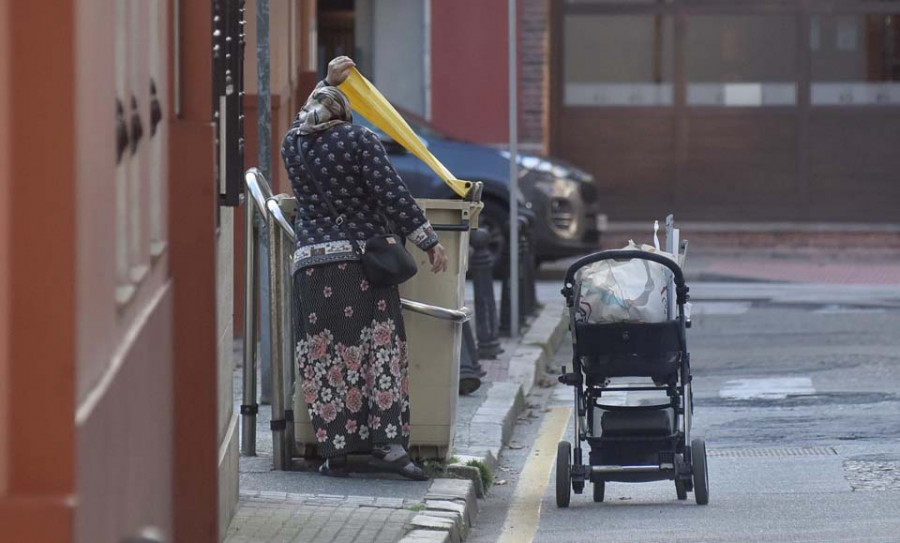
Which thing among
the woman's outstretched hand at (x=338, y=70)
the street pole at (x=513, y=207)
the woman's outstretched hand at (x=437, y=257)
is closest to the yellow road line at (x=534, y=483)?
the woman's outstretched hand at (x=437, y=257)

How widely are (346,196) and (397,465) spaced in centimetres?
110

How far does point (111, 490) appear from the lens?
4.20 meters

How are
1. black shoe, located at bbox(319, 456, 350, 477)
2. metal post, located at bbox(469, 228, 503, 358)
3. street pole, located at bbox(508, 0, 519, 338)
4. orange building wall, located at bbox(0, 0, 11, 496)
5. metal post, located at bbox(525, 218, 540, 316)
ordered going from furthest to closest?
metal post, located at bbox(525, 218, 540, 316) → street pole, located at bbox(508, 0, 519, 338) → metal post, located at bbox(469, 228, 503, 358) → black shoe, located at bbox(319, 456, 350, 477) → orange building wall, located at bbox(0, 0, 11, 496)

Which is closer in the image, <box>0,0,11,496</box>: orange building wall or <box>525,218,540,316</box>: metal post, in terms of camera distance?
<box>0,0,11,496</box>: orange building wall

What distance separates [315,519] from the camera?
267 inches

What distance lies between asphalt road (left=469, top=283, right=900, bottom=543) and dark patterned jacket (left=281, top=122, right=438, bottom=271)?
48.3 inches

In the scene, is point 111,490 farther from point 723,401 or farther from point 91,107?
point 723,401

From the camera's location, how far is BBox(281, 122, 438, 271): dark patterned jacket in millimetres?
7301

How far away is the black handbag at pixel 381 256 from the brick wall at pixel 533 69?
13797 millimetres

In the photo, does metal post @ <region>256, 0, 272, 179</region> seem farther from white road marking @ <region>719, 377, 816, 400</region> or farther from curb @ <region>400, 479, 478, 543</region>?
white road marking @ <region>719, 377, 816, 400</region>

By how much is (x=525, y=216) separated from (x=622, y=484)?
19.9ft

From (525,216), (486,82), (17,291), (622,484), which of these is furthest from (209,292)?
(486,82)

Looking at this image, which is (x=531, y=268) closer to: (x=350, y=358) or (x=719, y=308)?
(x=719, y=308)

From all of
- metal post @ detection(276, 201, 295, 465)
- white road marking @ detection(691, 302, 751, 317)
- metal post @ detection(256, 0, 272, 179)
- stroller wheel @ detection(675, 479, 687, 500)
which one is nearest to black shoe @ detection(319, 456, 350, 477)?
metal post @ detection(276, 201, 295, 465)
